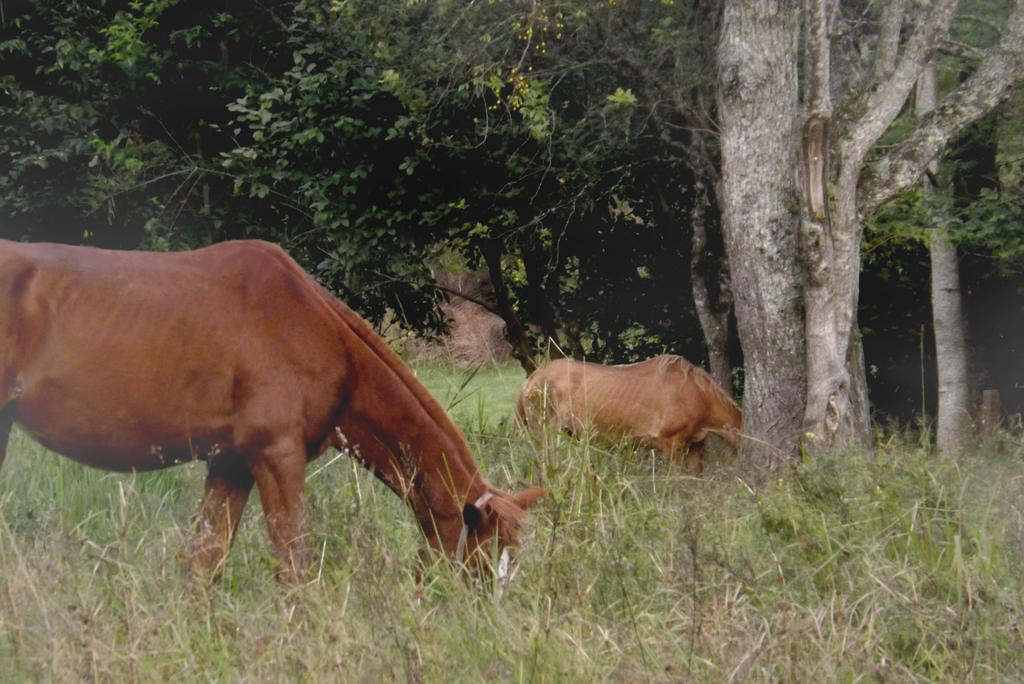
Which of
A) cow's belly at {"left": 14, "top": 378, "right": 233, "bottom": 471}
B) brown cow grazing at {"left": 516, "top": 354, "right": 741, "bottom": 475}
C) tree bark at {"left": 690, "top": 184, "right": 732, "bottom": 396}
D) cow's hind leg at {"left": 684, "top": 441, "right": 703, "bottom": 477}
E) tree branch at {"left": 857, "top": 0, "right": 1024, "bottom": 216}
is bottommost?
cow's hind leg at {"left": 684, "top": 441, "right": 703, "bottom": 477}

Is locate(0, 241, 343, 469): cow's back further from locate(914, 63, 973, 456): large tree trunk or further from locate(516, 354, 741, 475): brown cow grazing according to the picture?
locate(914, 63, 973, 456): large tree trunk

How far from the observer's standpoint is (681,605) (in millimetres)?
5438

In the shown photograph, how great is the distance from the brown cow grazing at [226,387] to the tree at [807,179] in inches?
112

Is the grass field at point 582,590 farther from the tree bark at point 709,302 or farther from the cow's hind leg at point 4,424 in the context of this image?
the tree bark at point 709,302

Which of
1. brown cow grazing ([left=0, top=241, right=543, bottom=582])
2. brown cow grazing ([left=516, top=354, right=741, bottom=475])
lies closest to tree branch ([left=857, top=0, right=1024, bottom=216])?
brown cow grazing ([left=516, top=354, right=741, bottom=475])

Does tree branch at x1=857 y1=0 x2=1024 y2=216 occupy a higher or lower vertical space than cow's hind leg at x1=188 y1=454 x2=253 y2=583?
higher

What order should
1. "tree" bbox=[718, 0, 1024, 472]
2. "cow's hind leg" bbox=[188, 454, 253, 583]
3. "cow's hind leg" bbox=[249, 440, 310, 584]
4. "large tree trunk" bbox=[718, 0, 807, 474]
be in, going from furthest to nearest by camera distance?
"large tree trunk" bbox=[718, 0, 807, 474] < "tree" bbox=[718, 0, 1024, 472] < "cow's hind leg" bbox=[188, 454, 253, 583] < "cow's hind leg" bbox=[249, 440, 310, 584]

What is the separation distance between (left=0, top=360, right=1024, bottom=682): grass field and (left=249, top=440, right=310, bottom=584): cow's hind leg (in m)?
0.13

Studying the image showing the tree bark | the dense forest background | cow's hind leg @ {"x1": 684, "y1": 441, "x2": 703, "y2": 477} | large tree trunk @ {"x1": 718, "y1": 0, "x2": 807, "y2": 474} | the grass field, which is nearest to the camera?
the grass field

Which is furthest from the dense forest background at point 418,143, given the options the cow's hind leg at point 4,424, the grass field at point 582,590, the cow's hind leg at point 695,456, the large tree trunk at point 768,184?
the cow's hind leg at point 4,424

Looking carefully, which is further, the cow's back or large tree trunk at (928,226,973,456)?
large tree trunk at (928,226,973,456)

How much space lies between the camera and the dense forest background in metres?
10.6

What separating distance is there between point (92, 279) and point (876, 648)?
12.5 feet

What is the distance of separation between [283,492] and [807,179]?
4111 millimetres
